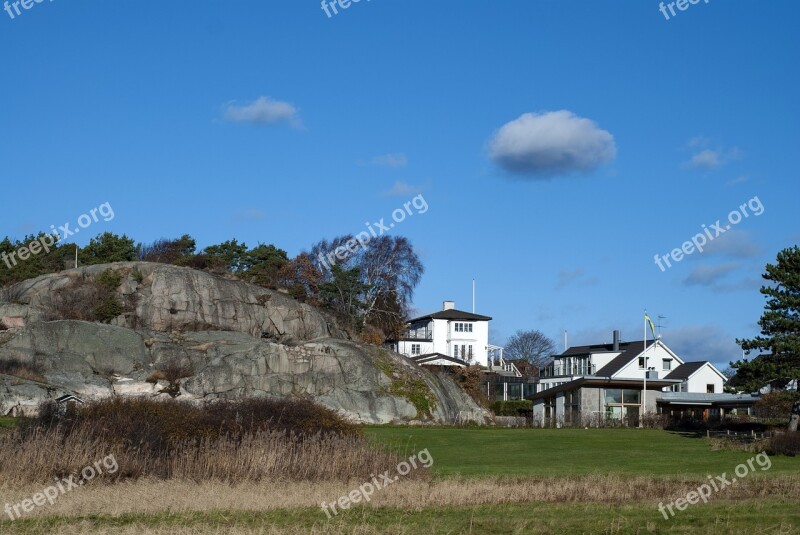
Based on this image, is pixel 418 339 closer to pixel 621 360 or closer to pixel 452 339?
pixel 452 339

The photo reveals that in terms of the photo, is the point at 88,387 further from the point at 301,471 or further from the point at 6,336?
the point at 301,471

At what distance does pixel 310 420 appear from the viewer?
3466cm

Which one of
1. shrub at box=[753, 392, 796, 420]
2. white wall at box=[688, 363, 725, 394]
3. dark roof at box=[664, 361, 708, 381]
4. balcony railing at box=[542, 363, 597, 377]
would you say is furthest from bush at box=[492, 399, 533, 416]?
shrub at box=[753, 392, 796, 420]

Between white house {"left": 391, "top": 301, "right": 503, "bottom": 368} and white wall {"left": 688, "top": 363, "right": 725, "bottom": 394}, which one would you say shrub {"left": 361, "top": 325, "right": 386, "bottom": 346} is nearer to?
white house {"left": 391, "top": 301, "right": 503, "bottom": 368}

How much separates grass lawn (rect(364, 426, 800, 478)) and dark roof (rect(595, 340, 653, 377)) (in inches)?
1150

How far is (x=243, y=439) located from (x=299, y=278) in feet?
226

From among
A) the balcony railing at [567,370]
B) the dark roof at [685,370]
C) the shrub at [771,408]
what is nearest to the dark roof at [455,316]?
the balcony railing at [567,370]

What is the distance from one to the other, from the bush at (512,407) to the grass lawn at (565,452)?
2293 cm

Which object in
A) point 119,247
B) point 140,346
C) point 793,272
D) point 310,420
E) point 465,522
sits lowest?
point 465,522

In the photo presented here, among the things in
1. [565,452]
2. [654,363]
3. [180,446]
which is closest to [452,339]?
[654,363]

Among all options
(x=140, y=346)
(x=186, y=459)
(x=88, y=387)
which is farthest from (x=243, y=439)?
(x=140, y=346)

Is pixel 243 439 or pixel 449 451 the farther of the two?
pixel 449 451

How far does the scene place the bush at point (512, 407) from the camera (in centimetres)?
8612

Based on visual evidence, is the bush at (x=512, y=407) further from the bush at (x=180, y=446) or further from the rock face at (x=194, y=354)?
the bush at (x=180, y=446)
